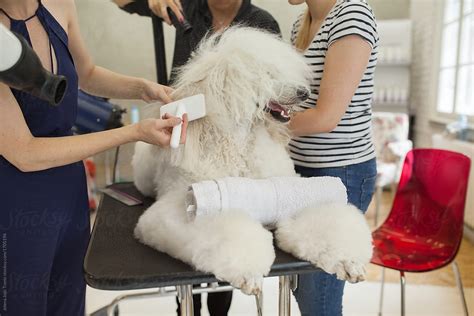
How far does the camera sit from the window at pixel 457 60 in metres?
2.38

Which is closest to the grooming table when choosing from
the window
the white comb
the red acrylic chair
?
the white comb

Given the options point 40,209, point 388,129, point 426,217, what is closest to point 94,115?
point 40,209

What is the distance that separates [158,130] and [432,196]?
1288mm

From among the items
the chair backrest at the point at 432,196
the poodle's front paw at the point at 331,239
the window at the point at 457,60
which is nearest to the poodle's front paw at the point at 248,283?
the poodle's front paw at the point at 331,239

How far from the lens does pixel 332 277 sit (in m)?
0.97

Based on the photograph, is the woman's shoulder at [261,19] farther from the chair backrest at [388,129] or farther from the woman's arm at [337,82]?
the chair backrest at [388,129]

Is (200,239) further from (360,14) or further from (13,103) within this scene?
(360,14)

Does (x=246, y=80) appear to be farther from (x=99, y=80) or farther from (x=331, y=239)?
(x=99, y=80)

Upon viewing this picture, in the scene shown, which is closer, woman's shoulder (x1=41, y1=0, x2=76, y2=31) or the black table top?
the black table top

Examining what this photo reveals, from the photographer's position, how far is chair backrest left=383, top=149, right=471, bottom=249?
1.52m

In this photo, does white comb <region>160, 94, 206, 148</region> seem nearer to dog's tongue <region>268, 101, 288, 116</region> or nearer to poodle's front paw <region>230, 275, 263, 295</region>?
dog's tongue <region>268, 101, 288, 116</region>

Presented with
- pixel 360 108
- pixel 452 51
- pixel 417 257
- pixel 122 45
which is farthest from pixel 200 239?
pixel 452 51

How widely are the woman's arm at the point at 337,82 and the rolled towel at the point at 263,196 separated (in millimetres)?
149

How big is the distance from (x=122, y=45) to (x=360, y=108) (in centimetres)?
72
